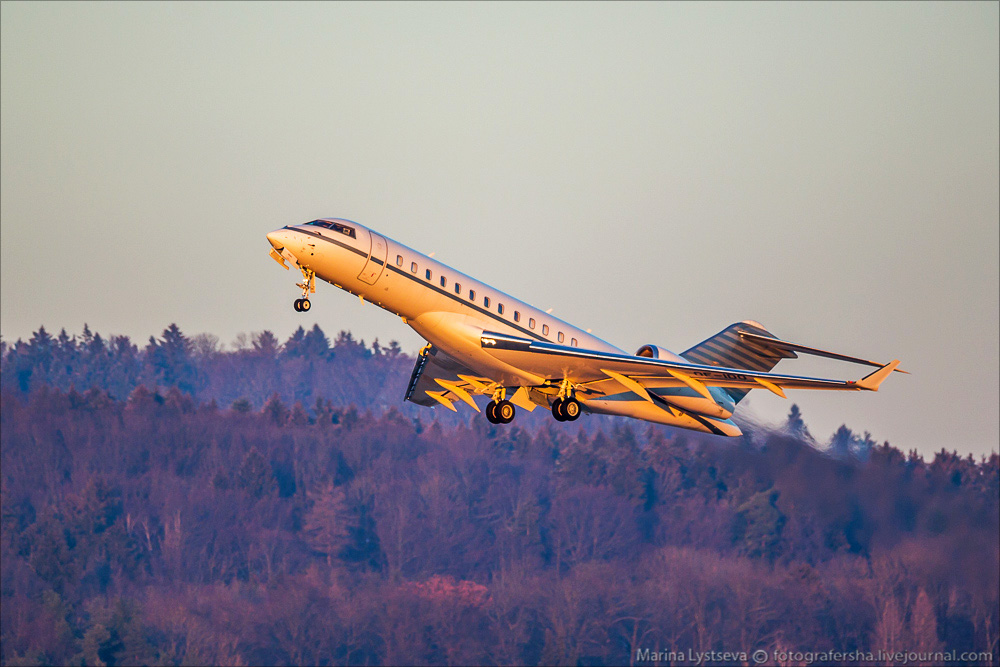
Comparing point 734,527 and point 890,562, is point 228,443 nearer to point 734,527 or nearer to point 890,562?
point 734,527

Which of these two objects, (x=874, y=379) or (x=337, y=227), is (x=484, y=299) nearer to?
(x=337, y=227)

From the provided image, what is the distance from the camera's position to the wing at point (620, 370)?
3266 cm

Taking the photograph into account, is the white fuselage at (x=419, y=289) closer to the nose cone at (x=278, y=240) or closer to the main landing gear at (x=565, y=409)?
the nose cone at (x=278, y=240)

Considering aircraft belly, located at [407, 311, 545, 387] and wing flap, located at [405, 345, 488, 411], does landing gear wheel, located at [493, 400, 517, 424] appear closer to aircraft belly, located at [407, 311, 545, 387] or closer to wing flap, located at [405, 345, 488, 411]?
wing flap, located at [405, 345, 488, 411]

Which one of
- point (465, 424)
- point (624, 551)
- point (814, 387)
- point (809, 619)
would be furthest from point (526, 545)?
point (814, 387)

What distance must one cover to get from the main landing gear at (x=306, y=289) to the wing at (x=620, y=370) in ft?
14.3

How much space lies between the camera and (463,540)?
114062mm

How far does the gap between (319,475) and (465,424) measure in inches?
590

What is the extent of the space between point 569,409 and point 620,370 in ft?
5.91

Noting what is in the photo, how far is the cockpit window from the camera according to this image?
31.5 meters

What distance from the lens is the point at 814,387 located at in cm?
3288

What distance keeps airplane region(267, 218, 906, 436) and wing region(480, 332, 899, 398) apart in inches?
1.0

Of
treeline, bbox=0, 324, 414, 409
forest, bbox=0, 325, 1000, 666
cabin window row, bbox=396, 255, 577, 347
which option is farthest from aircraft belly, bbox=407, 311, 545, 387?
treeline, bbox=0, 324, 414, 409

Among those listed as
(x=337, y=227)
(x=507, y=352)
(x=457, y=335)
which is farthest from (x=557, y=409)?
(x=337, y=227)
